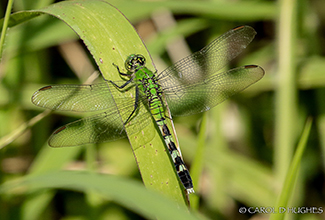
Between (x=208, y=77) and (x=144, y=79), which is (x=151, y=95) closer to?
(x=144, y=79)

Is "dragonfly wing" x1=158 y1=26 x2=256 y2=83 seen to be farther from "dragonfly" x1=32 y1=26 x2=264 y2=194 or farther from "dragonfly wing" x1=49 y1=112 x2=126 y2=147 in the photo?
"dragonfly wing" x1=49 y1=112 x2=126 y2=147

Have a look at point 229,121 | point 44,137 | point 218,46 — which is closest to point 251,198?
point 229,121

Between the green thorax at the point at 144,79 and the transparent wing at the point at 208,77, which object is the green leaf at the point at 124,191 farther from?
the transparent wing at the point at 208,77

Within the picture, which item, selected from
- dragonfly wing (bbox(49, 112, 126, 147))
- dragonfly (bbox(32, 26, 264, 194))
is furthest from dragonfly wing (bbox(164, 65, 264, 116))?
dragonfly wing (bbox(49, 112, 126, 147))

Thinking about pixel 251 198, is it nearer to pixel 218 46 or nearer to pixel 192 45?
pixel 218 46

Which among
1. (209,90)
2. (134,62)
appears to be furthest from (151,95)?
(209,90)

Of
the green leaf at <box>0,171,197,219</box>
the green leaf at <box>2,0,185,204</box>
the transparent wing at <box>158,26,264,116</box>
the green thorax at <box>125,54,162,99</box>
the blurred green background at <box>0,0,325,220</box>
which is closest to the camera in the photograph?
the green leaf at <box>0,171,197,219</box>
